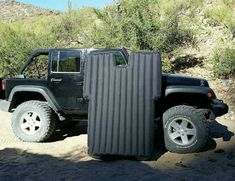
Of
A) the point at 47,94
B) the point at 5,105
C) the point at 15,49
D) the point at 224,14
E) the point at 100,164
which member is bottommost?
the point at 100,164

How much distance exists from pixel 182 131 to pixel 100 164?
1.48 metres

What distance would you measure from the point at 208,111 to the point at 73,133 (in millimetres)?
2914

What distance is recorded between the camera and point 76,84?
325 inches

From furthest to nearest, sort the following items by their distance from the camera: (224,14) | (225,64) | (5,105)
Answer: (224,14) < (225,64) < (5,105)

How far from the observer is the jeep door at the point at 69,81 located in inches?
325

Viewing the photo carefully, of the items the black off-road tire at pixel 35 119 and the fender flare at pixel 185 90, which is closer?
the fender flare at pixel 185 90

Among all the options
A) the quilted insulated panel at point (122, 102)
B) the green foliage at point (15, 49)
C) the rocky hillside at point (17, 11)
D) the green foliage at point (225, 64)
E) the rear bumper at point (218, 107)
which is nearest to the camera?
the quilted insulated panel at point (122, 102)

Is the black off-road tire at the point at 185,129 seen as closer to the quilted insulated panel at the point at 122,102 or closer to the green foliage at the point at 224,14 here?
the quilted insulated panel at the point at 122,102

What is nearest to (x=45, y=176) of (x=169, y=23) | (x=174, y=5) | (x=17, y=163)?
(x=17, y=163)

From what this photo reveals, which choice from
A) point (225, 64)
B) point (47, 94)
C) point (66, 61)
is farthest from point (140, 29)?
point (47, 94)

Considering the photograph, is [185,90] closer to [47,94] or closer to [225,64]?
[47,94]

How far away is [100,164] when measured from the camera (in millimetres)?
7031

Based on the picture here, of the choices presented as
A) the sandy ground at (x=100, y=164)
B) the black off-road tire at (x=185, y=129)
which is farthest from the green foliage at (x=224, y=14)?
the black off-road tire at (x=185, y=129)

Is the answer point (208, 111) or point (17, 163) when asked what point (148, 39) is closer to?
point (208, 111)
